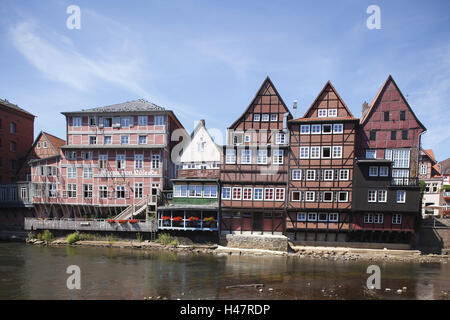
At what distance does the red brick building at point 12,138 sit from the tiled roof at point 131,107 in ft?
51.8

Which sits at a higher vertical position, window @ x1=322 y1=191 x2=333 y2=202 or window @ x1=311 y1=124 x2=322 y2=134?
window @ x1=311 y1=124 x2=322 y2=134

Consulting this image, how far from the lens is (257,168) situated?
29.1m

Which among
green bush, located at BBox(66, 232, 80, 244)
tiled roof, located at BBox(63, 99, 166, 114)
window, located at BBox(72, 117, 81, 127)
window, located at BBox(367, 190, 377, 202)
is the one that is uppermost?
tiled roof, located at BBox(63, 99, 166, 114)

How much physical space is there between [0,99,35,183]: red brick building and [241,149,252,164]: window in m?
36.1

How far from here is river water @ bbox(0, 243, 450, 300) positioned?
15.8 meters

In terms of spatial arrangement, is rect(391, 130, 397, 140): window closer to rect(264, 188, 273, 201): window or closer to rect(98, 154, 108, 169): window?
rect(264, 188, 273, 201): window

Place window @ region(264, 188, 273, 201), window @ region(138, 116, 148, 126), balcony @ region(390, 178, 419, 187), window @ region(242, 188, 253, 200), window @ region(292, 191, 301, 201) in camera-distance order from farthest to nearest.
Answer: window @ region(138, 116, 148, 126) → window @ region(242, 188, 253, 200) → window @ region(264, 188, 273, 201) → window @ region(292, 191, 301, 201) → balcony @ region(390, 178, 419, 187)

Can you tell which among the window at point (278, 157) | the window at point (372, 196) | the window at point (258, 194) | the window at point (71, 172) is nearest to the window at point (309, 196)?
the window at point (278, 157)

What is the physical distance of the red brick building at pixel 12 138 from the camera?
3828 cm

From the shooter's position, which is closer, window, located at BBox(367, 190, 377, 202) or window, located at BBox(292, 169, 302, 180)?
window, located at BBox(367, 190, 377, 202)

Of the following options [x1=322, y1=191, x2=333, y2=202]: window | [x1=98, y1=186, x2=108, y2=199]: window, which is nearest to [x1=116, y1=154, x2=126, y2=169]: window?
[x1=98, y1=186, x2=108, y2=199]: window

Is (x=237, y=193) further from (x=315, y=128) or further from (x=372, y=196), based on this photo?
(x=372, y=196)

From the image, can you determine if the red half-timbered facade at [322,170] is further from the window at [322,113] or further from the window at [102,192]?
the window at [102,192]
